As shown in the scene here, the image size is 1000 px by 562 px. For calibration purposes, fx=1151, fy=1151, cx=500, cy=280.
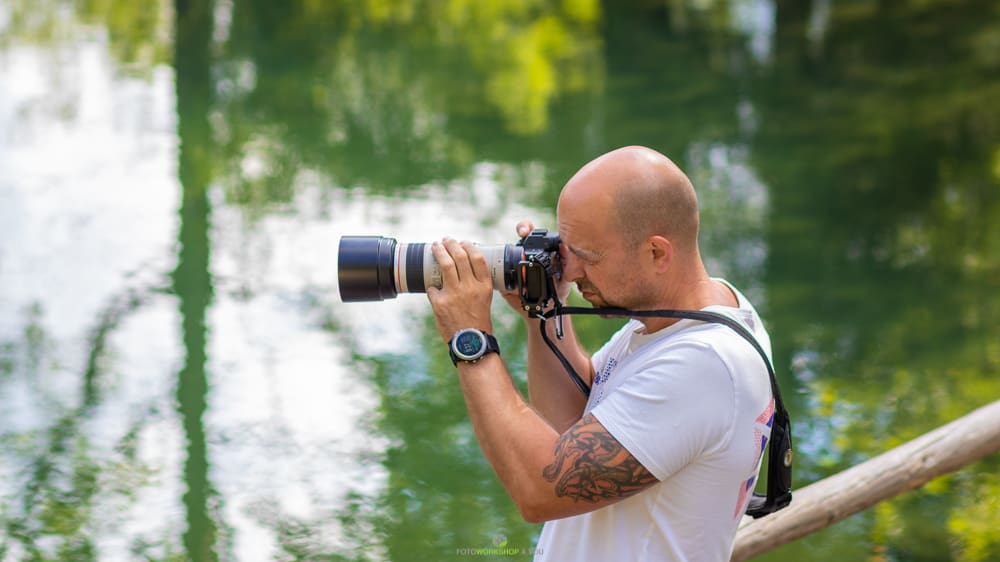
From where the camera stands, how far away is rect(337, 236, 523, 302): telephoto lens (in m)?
2.27

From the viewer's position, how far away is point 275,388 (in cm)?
534

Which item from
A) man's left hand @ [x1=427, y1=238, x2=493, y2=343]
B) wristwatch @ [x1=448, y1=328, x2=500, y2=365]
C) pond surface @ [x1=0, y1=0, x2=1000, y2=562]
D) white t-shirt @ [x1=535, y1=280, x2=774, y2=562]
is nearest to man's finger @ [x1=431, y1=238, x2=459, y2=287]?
man's left hand @ [x1=427, y1=238, x2=493, y2=343]

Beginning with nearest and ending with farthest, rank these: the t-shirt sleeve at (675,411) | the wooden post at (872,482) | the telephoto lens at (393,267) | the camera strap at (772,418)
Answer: the t-shirt sleeve at (675,411) → the camera strap at (772,418) → the telephoto lens at (393,267) → the wooden post at (872,482)

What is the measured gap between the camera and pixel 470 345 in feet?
6.89

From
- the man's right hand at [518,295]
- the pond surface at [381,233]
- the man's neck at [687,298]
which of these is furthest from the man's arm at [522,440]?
the pond surface at [381,233]

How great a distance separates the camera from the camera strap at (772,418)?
6.62 ft

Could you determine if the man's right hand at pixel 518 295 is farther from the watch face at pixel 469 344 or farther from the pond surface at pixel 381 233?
the pond surface at pixel 381 233

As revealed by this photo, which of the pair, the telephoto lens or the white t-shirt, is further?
the telephoto lens

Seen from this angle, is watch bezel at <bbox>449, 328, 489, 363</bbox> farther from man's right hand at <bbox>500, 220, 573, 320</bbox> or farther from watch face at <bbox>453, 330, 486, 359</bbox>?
man's right hand at <bbox>500, 220, 573, 320</bbox>

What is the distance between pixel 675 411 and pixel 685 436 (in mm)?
46

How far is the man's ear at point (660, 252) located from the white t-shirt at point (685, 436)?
0.11 metres

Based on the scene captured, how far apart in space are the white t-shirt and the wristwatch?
23 cm

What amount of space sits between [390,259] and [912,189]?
670 centimetres

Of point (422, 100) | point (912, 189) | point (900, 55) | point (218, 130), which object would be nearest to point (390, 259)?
point (912, 189)
